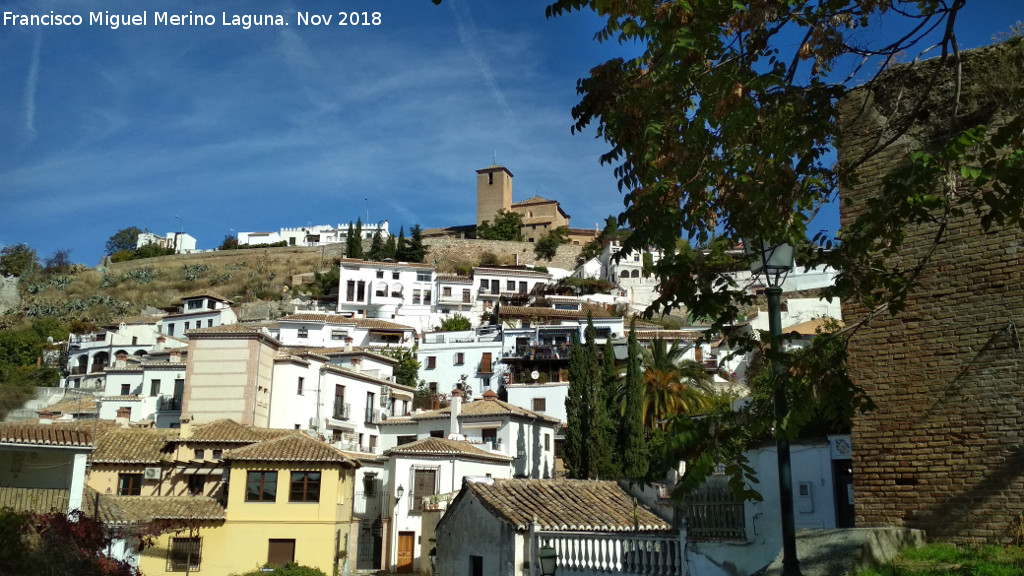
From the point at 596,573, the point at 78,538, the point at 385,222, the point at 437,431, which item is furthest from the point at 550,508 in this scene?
the point at 385,222

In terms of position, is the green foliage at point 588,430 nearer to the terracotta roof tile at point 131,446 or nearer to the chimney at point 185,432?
the chimney at point 185,432

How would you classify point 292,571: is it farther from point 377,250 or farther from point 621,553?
point 377,250

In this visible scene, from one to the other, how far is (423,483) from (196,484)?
823 centimetres

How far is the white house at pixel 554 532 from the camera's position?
13547 millimetres

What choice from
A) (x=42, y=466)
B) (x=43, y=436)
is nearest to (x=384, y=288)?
(x=42, y=466)

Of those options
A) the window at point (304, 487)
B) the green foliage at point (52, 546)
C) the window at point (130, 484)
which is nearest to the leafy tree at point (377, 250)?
the window at point (130, 484)

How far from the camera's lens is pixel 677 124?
6.33 m

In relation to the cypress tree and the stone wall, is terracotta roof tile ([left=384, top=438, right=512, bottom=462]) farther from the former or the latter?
the stone wall

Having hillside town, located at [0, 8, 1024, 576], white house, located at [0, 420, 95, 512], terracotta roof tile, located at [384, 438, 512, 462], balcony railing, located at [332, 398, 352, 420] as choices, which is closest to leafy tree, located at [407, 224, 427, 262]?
hillside town, located at [0, 8, 1024, 576]

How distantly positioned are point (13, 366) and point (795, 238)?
232ft

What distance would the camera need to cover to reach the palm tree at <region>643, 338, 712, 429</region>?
39.2m

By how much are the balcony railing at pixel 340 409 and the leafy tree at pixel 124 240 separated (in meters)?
89.3

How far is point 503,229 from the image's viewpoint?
102 metres

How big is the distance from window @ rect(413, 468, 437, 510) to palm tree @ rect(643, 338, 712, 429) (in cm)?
1114
